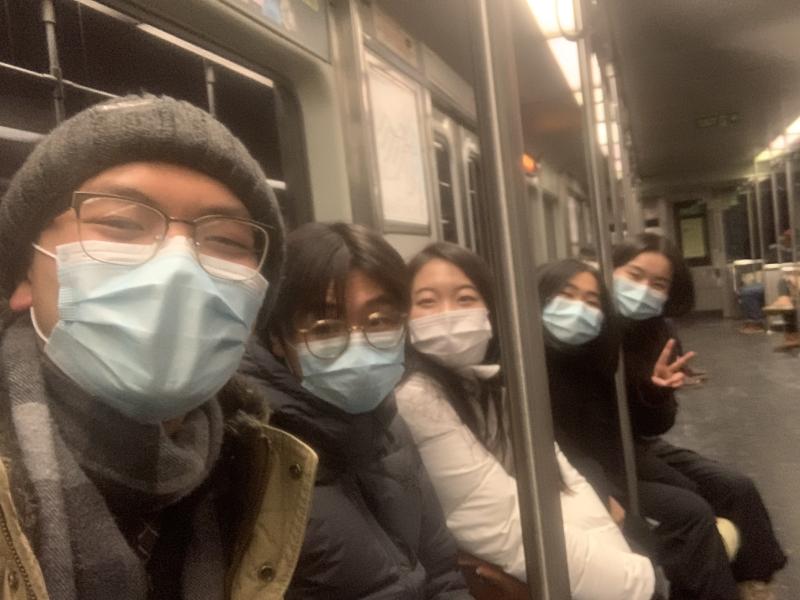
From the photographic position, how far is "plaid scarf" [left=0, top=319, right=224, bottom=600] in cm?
78

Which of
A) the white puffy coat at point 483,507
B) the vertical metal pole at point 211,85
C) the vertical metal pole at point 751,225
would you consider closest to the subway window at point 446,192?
the vertical metal pole at point 211,85

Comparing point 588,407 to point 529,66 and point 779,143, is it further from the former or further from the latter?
point 779,143

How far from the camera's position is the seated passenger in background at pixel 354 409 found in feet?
4.06

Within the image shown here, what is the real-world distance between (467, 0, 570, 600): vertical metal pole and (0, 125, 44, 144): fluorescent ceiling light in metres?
1.13

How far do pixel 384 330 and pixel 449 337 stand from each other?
36 cm

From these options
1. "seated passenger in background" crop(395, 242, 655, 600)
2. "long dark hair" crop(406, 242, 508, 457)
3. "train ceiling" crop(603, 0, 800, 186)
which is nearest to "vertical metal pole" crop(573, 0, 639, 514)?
"seated passenger in background" crop(395, 242, 655, 600)

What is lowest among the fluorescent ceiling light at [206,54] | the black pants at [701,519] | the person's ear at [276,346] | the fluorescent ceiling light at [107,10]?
the black pants at [701,519]

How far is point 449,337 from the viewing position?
5.68ft

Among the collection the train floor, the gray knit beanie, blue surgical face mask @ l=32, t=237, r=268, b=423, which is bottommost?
the train floor

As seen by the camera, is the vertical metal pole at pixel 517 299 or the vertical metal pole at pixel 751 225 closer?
the vertical metal pole at pixel 517 299

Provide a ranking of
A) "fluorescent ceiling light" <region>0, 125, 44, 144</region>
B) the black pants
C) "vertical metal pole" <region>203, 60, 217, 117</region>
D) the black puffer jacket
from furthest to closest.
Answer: the black pants, "vertical metal pole" <region>203, 60, 217, 117</region>, "fluorescent ceiling light" <region>0, 125, 44, 144</region>, the black puffer jacket

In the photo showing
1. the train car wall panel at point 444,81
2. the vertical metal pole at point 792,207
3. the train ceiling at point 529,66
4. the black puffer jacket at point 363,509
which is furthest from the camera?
the vertical metal pole at point 792,207

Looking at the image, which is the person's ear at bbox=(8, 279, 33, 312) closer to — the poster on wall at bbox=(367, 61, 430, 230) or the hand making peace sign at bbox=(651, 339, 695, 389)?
the poster on wall at bbox=(367, 61, 430, 230)

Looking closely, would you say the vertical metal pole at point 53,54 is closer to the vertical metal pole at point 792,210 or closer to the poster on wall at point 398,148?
the poster on wall at point 398,148
